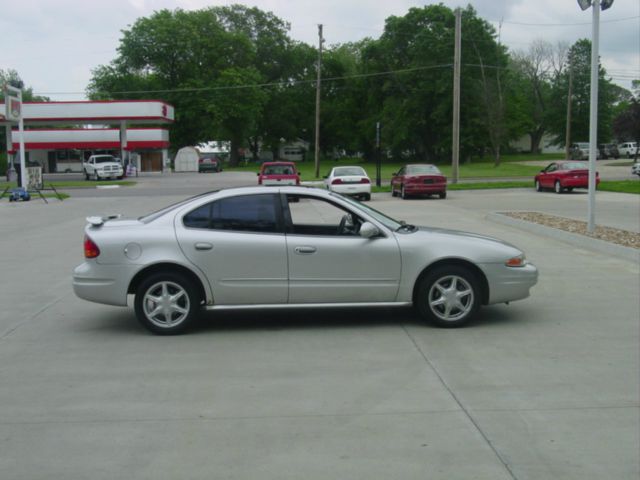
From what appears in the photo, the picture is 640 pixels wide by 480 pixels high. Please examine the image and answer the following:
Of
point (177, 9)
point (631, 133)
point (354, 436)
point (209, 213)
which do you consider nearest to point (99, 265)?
point (209, 213)

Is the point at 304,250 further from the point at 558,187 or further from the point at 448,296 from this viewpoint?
the point at 558,187

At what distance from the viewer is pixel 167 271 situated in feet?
25.9

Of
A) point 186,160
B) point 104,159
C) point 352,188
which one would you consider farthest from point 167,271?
point 186,160

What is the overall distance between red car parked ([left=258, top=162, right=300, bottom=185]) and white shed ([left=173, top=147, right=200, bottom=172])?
156 ft

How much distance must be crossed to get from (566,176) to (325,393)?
30.8 m

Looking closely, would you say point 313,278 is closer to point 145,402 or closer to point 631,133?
point 145,402

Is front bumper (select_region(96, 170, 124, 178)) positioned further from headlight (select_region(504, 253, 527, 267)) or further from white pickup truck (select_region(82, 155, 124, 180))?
headlight (select_region(504, 253, 527, 267))

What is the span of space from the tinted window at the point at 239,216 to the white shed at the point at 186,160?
7481 centimetres

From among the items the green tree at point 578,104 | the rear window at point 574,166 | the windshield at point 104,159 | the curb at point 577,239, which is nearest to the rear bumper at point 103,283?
the curb at point 577,239

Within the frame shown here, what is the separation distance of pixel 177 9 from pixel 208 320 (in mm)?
82786

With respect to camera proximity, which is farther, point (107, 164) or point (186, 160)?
point (186, 160)

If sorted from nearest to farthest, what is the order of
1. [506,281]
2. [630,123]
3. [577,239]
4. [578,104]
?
1. [506,281]
2. [577,239]
3. [630,123]
4. [578,104]

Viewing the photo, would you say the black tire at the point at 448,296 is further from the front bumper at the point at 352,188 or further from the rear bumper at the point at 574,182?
the rear bumper at the point at 574,182

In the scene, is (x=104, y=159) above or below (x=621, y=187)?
above
